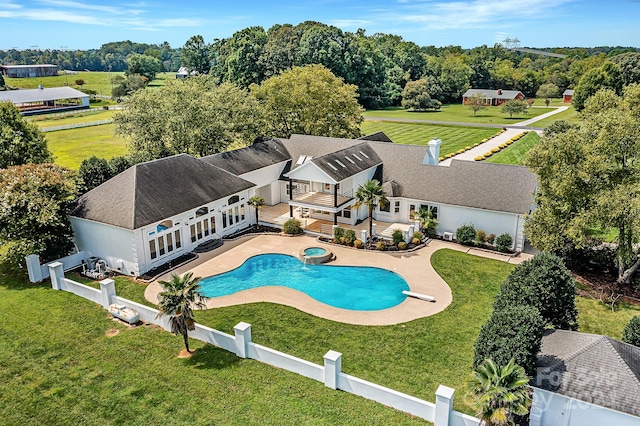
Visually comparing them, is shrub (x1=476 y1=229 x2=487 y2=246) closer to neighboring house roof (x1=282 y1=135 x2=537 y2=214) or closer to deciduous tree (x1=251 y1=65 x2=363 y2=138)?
neighboring house roof (x1=282 y1=135 x2=537 y2=214)

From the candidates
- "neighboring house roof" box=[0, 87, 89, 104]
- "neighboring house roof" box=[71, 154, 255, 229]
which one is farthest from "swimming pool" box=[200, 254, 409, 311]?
"neighboring house roof" box=[0, 87, 89, 104]

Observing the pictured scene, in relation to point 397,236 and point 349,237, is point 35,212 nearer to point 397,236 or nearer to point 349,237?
point 349,237

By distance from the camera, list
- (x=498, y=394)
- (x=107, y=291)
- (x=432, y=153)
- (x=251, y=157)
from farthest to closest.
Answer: (x=432, y=153) < (x=251, y=157) < (x=107, y=291) < (x=498, y=394)

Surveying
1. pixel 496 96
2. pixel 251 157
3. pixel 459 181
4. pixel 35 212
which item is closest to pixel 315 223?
pixel 251 157

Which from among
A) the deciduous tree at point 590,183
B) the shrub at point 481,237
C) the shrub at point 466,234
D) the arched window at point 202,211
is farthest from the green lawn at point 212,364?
the arched window at point 202,211

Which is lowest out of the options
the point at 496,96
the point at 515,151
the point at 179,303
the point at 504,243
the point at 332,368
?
the point at 504,243

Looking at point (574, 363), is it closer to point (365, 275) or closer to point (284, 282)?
point (365, 275)
